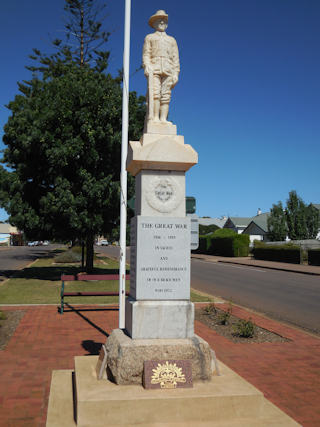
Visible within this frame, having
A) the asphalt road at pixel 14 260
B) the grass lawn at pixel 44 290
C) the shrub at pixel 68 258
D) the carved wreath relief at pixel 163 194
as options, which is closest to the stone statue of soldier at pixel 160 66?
the carved wreath relief at pixel 163 194

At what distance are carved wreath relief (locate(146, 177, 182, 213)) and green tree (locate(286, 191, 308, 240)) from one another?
2095 inches

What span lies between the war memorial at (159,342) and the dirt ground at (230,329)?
10.9ft

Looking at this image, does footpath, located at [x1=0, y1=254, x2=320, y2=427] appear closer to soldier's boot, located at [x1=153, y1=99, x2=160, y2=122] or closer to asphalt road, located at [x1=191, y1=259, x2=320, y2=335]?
asphalt road, located at [x1=191, y1=259, x2=320, y2=335]

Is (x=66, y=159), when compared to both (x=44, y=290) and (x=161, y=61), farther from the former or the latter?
(x=161, y=61)

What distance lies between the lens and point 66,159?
56.4 feet

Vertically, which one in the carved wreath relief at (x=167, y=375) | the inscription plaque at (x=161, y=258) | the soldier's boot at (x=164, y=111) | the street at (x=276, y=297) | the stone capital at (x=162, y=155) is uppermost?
the soldier's boot at (x=164, y=111)

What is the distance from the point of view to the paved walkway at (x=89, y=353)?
193 inches

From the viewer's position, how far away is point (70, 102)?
17.6 meters

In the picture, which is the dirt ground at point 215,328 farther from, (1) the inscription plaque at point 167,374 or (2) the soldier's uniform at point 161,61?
(2) the soldier's uniform at point 161,61

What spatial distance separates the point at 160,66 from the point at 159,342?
3.40 m

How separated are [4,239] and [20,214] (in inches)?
4401

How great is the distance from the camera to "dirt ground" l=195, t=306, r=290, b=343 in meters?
8.48

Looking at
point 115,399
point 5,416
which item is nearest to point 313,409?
point 115,399

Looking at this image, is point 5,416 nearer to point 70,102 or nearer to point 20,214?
point 20,214
